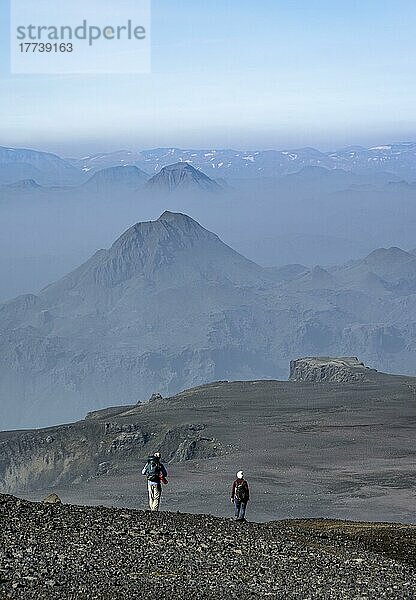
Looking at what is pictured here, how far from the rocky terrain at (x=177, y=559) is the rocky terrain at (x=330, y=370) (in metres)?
99.0

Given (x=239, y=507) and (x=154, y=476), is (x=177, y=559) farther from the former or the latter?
(x=239, y=507)

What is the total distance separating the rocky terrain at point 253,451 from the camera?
174ft

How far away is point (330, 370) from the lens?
424 ft

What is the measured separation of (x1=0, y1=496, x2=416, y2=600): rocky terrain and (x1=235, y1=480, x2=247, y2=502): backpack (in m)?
2.05

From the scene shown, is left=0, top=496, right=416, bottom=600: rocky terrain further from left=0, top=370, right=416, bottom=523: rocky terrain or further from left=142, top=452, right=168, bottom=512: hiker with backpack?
left=0, top=370, right=416, bottom=523: rocky terrain

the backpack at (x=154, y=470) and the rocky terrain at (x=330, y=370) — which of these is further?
the rocky terrain at (x=330, y=370)

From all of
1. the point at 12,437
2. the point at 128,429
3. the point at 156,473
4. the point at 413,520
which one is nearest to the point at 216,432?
the point at 128,429

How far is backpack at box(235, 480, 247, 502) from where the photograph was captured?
76.9ft

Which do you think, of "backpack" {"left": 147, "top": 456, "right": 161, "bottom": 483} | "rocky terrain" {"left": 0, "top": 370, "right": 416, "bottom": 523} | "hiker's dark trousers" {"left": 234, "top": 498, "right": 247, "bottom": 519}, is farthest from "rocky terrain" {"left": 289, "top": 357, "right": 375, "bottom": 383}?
"backpack" {"left": 147, "top": 456, "right": 161, "bottom": 483}

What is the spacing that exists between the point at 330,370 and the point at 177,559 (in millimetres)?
113267

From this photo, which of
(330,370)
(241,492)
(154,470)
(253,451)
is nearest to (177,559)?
(154,470)

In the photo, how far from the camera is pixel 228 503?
166 ft

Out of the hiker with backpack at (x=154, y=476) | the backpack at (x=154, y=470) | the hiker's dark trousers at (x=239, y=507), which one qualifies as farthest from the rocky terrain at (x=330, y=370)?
the backpack at (x=154, y=470)

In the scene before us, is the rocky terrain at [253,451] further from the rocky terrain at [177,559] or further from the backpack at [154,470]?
the rocky terrain at [177,559]
